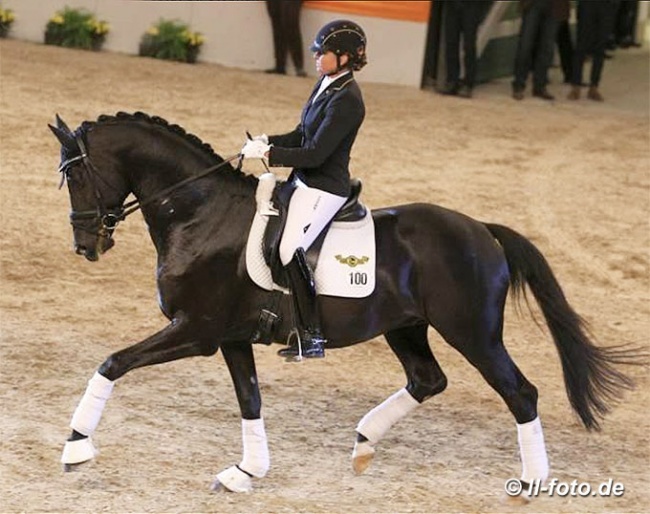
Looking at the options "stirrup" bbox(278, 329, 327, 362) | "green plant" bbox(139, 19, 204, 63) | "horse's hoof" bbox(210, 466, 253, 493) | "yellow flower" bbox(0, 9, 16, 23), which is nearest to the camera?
"horse's hoof" bbox(210, 466, 253, 493)

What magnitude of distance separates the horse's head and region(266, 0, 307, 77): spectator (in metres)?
10.1

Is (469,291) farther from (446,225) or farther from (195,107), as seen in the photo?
(195,107)

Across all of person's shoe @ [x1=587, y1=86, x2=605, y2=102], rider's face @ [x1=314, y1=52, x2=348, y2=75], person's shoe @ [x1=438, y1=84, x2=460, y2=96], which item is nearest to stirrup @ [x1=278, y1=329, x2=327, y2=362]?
rider's face @ [x1=314, y1=52, x2=348, y2=75]

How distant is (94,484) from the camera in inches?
273

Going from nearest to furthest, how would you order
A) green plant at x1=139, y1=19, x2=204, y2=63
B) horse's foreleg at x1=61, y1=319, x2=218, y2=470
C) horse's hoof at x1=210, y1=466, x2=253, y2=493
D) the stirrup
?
horse's foreleg at x1=61, y1=319, x2=218, y2=470 → horse's hoof at x1=210, y1=466, x2=253, y2=493 → the stirrup → green plant at x1=139, y1=19, x2=204, y2=63

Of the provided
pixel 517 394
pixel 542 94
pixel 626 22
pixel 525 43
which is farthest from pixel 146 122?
pixel 626 22

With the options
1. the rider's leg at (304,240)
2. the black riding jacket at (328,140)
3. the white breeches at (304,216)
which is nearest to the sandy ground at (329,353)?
the rider's leg at (304,240)

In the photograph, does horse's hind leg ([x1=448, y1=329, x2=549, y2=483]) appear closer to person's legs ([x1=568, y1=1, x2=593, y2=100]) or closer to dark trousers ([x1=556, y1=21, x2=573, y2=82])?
person's legs ([x1=568, y1=1, x2=593, y2=100])

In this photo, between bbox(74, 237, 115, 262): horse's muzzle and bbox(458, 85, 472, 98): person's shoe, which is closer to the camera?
bbox(74, 237, 115, 262): horse's muzzle

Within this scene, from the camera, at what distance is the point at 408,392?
7.50 m

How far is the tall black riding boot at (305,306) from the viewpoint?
22.8ft

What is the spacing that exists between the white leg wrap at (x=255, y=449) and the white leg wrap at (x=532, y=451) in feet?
4.40

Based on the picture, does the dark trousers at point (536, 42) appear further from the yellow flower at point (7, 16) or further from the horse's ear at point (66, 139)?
the horse's ear at point (66, 139)

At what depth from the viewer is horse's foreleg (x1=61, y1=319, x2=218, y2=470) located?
677 centimetres
